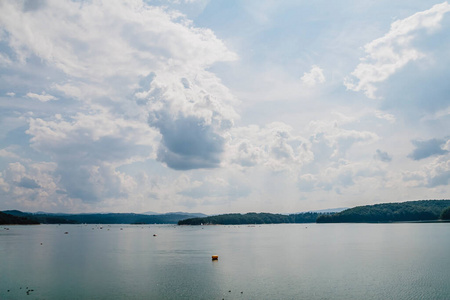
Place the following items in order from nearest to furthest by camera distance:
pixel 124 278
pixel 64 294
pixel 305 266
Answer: pixel 64 294 → pixel 124 278 → pixel 305 266

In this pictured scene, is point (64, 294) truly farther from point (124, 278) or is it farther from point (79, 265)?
point (79, 265)

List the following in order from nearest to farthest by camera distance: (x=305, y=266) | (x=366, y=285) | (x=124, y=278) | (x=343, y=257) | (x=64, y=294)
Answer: (x=64, y=294) < (x=366, y=285) < (x=124, y=278) < (x=305, y=266) < (x=343, y=257)

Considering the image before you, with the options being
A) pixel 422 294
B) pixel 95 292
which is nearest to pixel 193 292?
pixel 95 292

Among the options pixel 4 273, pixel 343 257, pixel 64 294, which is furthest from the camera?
pixel 343 257

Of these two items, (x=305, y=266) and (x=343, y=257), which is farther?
(x=343, y=257)

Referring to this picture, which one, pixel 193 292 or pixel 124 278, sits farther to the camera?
pixel 124 278

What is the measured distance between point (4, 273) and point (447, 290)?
6207 cm

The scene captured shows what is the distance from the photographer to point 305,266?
6319 centimetres

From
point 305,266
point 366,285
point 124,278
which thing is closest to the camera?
point 366,285

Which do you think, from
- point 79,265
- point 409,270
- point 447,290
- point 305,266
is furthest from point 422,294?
point 79,265

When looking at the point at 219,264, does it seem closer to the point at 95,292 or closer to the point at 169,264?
the point at 169,264

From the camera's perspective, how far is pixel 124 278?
2036 inches

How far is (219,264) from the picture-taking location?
66.8 metres

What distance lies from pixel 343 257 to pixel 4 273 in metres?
62.7
